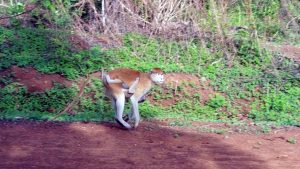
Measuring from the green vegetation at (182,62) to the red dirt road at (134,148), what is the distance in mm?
814

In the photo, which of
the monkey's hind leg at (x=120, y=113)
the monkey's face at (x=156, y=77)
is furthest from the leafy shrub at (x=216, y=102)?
the monkey's hind leg at (x=120, y=113)

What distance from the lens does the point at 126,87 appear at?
10.2 meters

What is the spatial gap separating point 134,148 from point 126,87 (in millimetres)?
1557

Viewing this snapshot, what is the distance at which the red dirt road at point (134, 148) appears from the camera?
8.16 m

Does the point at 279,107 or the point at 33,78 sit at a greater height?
the point at 33,78

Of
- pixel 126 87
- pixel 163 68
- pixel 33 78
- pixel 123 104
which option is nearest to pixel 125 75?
pixel 126 87

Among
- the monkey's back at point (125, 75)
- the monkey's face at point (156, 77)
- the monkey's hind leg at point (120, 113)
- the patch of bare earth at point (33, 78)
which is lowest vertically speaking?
the monkey's hind leg at point (120, 113)

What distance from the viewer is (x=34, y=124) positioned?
10367 millimetres

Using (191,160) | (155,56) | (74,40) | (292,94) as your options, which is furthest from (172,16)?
(191,160)

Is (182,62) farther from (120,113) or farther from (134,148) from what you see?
(134,148)

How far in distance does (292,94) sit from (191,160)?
5274 mm

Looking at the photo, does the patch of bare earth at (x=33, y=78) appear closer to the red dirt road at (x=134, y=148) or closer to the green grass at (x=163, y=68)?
the green grass at (x=163, y=68)

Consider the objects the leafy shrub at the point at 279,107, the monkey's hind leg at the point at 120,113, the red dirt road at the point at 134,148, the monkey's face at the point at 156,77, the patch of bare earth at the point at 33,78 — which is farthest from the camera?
the patch of bare earth at the point at 33,78

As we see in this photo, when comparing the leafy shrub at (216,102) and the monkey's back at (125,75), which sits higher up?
the monkey's back at (125,75)
